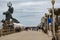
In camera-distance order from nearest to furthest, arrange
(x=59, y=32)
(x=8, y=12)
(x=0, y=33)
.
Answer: (x=59, y=32) < (x=0, y=33) < (x=8, y=12)

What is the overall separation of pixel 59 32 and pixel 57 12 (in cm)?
2506

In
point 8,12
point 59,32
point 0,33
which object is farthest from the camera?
point 8,12

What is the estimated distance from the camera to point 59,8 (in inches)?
1700

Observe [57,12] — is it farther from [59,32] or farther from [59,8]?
[59,32]

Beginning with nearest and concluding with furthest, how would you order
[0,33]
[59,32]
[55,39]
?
1. [59,32]
2. [55,39]
3. [0,33]

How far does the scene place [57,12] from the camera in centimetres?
4253

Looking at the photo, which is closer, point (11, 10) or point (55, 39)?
point (55, 39)

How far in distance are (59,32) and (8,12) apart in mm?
66834

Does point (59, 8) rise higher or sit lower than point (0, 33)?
higher

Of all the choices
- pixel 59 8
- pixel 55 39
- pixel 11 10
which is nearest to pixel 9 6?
pixel 11 10

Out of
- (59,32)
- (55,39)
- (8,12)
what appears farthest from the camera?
(8,12)

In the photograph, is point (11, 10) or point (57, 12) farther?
point (11, 10)

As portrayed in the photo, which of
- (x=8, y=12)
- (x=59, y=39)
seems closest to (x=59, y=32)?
(x=59, y=39)

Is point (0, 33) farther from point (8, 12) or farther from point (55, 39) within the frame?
point (8, 12)
